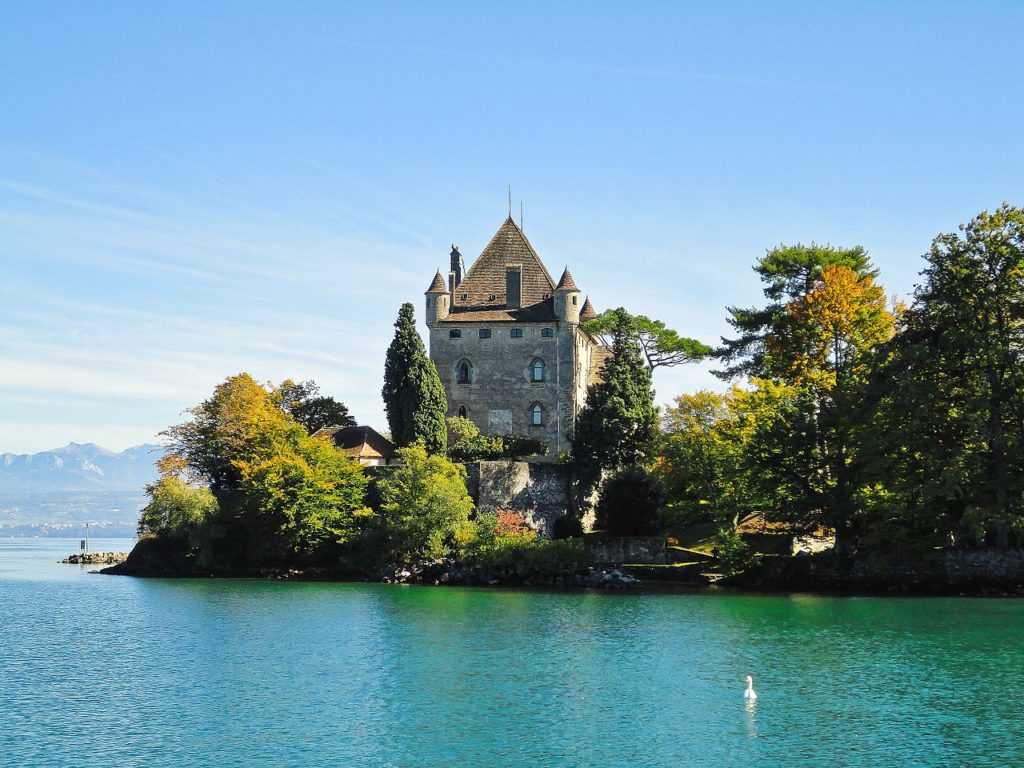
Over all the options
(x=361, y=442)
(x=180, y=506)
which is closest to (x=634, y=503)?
(x=361, y=442)

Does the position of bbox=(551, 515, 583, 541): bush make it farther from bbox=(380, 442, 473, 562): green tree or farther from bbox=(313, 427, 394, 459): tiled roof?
bbox=(313, 427, 394, 459): tiled roof

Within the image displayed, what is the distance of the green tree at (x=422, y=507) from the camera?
1998 inches

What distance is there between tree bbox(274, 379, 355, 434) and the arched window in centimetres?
1255

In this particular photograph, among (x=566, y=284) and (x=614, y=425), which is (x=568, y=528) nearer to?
(x=614, y=425)

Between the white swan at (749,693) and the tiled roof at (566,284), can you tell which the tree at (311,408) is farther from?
the white swan at (749,693)

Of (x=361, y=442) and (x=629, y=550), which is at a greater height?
(x=361, y=442)

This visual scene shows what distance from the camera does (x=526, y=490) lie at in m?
54.5

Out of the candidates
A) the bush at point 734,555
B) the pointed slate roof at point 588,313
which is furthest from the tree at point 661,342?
the bush at point 734,555

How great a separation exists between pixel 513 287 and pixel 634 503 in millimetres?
17073

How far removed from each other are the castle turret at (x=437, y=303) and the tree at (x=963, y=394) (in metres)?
28.2

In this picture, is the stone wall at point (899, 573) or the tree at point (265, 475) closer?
the stone wall at point (899, 573)

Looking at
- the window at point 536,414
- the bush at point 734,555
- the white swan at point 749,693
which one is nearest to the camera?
the white swan at point 749,693

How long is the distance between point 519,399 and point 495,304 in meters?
6.01

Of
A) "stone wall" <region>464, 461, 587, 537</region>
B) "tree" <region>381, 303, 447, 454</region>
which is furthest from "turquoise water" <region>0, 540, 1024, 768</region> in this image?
"tree" <region>381, 303, 447, 454</region>
